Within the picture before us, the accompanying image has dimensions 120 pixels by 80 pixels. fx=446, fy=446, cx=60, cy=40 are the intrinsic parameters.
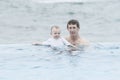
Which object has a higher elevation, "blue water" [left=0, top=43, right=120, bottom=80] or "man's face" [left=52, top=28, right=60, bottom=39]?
"man's face" [left=52, top=28, right=60, bottom=39]

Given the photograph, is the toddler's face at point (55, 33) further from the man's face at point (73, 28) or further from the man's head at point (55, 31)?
the man's face at point (73, 28)

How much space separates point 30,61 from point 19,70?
677 mm

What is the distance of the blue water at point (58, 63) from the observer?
258 inches

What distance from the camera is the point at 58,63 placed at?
7438 mm

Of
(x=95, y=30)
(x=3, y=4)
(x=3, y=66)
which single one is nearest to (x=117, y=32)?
(x=95, y=30)

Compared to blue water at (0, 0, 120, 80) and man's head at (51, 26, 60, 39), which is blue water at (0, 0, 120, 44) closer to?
blue water at (0, 0, 120, 80)

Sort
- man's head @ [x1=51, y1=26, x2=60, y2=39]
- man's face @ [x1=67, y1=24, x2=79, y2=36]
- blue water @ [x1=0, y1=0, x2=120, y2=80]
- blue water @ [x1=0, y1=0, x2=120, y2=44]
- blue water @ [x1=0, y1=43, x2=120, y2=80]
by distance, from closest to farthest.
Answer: blue water @ [x1=0, y1=43, x2=120, y2=80]
blue water @ [x1=0, y1=0, x2=120, y2=80]
man's head @ [x1=51, y1=26, x2=60, y2=39]
man's face @ [x1=67, y1=24, x2=79, y2=36]
blue water @ [x1=0, y1=0, x2=120, y2=44]

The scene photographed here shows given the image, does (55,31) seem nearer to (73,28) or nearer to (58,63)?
(73,28)

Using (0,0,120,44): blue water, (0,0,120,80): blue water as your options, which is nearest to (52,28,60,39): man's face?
(0,0,120,80): blue water

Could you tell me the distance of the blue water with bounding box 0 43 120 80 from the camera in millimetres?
6551

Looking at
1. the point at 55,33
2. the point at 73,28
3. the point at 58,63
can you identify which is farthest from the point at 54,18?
the point at 58,63

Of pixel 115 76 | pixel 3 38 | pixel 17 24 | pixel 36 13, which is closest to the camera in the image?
pixel 115 76

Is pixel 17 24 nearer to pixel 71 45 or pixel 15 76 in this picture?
pixel 71 45

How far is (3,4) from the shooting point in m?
21.1
